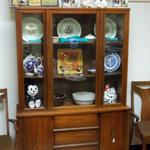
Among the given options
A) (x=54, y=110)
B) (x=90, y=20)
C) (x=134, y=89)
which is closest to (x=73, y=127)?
(x=54, y=110)

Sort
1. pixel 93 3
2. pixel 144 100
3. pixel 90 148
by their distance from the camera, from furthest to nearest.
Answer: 1. pixel 144 100
2. pixel 90 148
3. pixel 93 3

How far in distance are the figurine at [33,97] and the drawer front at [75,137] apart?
13.3 inches

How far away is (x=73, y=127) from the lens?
8.75 feet

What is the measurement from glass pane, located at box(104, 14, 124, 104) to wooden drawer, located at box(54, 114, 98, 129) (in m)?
0.22

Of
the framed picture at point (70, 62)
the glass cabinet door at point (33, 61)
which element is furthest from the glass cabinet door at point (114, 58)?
the glass cabinet door at point (33, 61)

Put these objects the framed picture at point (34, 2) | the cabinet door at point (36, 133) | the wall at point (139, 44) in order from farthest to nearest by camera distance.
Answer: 1. the wall at point (139, 44)
2. the cabinet door at point (36, 133)
3. the framed picture at point (34, 2)

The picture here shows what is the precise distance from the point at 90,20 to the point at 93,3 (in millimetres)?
158

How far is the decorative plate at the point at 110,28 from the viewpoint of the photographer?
2.65 meters

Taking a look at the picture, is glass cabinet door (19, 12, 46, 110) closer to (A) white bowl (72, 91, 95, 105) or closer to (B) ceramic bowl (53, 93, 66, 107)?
(B) ceramic bowl (53, 93, 66, 107)

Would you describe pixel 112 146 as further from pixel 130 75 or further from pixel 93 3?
pixel 93 3

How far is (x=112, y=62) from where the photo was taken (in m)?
2.74

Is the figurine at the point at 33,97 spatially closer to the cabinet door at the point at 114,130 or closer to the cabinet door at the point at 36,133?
the cabinet door at the point at 36,133

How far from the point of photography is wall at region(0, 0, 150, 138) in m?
2.70

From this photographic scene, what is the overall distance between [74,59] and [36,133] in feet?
2.60
